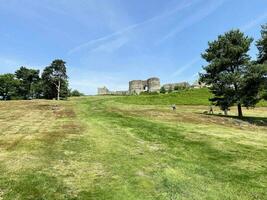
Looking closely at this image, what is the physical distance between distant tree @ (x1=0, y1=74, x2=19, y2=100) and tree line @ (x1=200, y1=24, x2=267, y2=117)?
9537cm

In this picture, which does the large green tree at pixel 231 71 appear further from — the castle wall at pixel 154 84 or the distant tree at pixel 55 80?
the castle wall at pixel 154 84

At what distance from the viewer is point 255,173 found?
616 inches

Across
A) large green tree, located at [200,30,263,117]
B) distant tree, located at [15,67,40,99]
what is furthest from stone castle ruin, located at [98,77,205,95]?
large green tree, located at [200,30,263,117]

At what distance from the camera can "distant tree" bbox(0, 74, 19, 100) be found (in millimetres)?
125500

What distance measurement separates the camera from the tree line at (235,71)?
44.7 m

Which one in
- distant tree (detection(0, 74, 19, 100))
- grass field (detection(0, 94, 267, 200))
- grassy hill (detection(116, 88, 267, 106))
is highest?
distant tree (detection(0, 74, 19, 100))

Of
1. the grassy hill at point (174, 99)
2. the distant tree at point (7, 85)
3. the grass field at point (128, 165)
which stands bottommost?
the grass field at point (128, 165)

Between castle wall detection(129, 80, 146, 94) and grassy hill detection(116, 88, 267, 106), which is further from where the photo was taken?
castle wall detection(129, 80, 146, 94)

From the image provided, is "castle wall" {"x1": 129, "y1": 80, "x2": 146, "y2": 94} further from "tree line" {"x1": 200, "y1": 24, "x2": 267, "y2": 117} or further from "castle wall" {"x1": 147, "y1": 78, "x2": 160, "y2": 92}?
"tree line" {"x1": 200, "y1": 24, "x2": 267, "y2": 117}

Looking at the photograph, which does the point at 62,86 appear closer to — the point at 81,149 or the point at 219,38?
the point at 219,38

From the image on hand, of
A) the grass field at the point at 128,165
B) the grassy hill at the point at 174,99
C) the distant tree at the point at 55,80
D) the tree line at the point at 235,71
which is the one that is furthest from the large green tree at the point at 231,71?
the distant tree at the point at 55,80

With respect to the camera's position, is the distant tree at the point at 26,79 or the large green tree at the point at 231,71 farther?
the distant tree at the point at 26,79

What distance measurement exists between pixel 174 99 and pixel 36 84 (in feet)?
213

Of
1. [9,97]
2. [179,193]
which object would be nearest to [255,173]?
[179,193]
